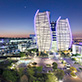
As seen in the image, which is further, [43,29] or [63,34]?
[63,34]

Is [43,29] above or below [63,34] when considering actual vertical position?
above

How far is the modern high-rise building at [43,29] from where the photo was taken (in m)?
25.8

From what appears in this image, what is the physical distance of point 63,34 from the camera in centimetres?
2716

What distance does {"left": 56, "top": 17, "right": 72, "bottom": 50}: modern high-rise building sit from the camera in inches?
1043

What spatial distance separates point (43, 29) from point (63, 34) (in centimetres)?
572

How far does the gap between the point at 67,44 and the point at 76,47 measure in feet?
18.0

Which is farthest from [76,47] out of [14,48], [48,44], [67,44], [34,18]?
[14,48]

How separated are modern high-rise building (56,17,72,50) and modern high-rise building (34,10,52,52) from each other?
2.63 m

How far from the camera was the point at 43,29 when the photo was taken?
2614cm

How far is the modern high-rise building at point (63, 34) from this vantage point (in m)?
26.5

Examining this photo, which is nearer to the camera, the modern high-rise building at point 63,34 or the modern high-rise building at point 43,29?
the modern high-rise building at point 43,29

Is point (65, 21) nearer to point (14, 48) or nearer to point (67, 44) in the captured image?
point (67, 44)

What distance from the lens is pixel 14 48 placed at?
2670 cm

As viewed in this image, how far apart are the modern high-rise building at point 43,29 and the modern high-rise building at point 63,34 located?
2.63 meters
